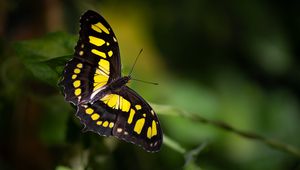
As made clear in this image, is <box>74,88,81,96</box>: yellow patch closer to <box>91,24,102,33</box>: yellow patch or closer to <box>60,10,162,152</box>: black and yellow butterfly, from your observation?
<box>60,10,162,152</box>: black and yellow butterfly

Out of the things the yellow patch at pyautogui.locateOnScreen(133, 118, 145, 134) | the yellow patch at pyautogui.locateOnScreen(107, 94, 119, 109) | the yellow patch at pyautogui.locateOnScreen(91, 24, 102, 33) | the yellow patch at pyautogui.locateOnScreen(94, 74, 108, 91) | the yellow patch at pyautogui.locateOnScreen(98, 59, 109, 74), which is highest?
the yellow patch at pyautogui.locateOnScreen(91, 24, 102, 33)

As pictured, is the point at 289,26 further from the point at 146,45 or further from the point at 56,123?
the point at 56,123

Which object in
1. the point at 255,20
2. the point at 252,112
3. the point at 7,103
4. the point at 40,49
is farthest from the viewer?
the point at 255,20

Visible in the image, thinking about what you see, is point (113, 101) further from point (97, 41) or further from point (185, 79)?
point (185, 79)

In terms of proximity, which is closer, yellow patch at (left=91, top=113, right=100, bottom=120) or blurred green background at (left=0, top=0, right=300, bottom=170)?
yellow patch at (left=91, top=113, right=100, bottom=120)

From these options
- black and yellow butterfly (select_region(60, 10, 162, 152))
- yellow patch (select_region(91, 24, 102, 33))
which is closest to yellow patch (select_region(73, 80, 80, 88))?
black and yellow butterfly (select_region(60, 10, 162, 152))

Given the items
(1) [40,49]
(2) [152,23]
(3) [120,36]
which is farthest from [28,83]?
(2) [152,23]

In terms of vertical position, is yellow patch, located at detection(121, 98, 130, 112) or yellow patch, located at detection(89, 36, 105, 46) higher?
yellow patch, located at detection(89, 36, 105, 46)
